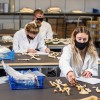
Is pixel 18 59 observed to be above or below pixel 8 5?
below

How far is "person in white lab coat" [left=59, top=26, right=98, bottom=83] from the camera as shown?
295 cm

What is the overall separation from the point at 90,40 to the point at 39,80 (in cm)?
91

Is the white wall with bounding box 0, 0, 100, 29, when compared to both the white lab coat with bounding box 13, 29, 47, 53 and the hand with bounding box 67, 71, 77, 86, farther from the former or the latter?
the hand with bounding box 67, 71, 77, 86

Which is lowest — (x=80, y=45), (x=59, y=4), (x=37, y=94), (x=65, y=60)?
(x=37, y=94)

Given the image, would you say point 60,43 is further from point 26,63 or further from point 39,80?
point 39,80

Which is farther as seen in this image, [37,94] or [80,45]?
[80,45]

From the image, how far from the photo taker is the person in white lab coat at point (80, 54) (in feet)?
9.68

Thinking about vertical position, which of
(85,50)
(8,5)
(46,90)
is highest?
(8,5)

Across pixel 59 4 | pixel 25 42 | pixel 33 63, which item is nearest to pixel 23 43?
pixel 25 42

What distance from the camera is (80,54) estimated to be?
9.94 ft

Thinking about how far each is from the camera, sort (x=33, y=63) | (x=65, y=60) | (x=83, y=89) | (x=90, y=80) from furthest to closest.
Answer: (x=33, y=63) → (x=65, y=60) → (x=90, y=80) → (x=83, y=89)

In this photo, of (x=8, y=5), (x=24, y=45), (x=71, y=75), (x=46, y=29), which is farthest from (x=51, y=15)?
(x=71, y=75)

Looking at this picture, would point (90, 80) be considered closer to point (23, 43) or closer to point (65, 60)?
point (65, 60)

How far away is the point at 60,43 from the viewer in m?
5.10
